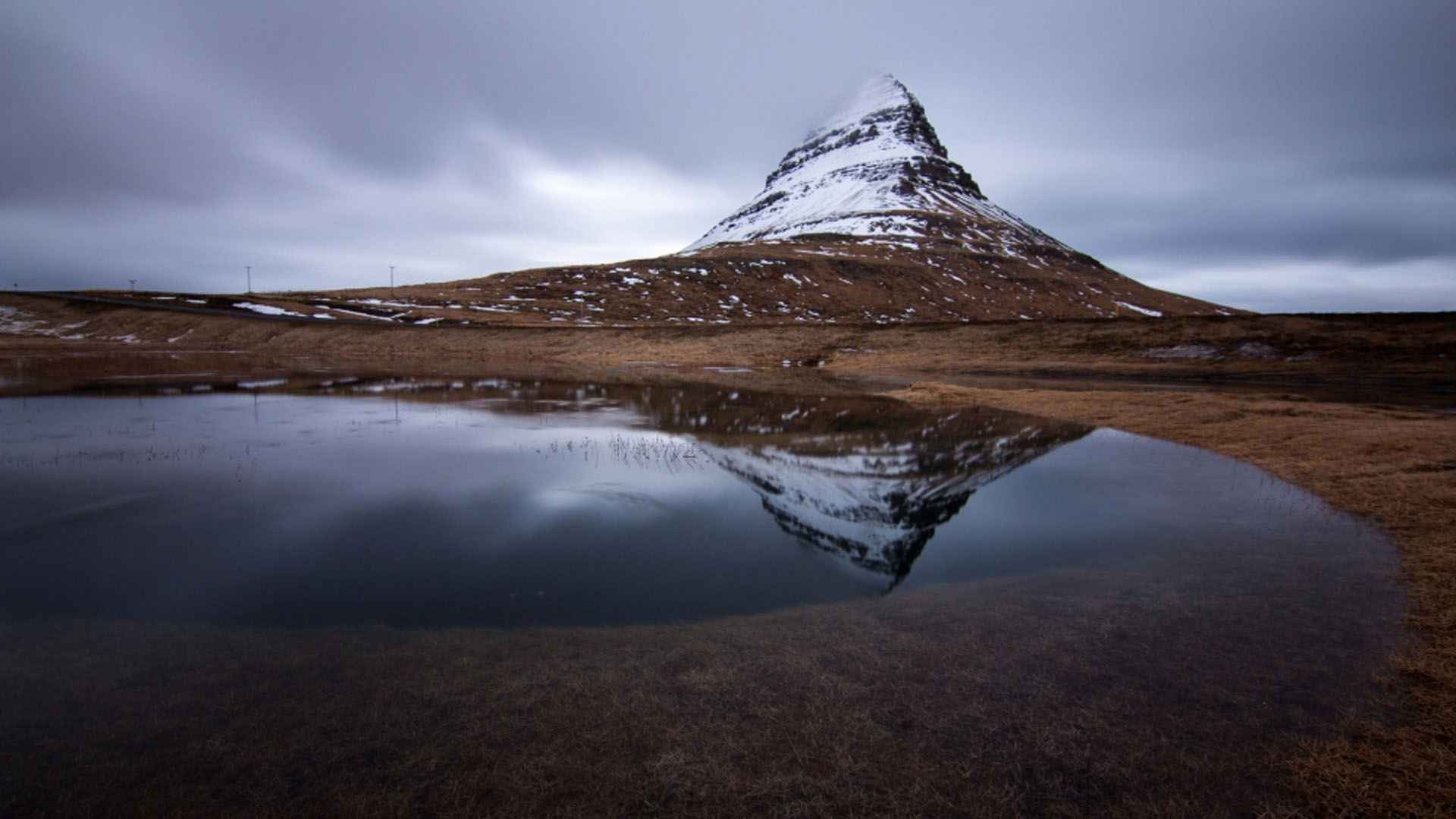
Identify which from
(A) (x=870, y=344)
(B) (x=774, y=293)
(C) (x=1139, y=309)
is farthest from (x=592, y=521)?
(C) (x=1139, y=309)

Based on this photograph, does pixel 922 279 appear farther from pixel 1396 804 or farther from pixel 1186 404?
pixel 1396 804

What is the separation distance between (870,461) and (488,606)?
38.1 ft

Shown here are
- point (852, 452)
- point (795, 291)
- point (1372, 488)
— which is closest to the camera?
point (1372, 488)

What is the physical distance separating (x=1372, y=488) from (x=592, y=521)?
14.9m

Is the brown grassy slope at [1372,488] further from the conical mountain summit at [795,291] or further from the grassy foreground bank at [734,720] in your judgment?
the conical mountain summit at [795,291]

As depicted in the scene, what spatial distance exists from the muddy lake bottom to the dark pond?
0.30 ft

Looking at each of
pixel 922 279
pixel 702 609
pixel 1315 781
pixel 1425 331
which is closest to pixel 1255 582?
pixel 1315 781

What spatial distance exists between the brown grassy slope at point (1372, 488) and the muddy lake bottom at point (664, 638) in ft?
1.17

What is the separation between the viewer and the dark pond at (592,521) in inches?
336

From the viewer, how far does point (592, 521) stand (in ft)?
39.4

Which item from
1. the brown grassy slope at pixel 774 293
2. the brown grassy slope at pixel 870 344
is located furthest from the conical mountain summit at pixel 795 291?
the brown grassy slope at pixel 870 344

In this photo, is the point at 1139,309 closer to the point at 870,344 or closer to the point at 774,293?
the point at 774,293

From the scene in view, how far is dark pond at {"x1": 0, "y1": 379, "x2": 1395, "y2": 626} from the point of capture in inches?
336

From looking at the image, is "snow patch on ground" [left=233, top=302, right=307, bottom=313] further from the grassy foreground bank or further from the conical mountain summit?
the grassy foreground bank
